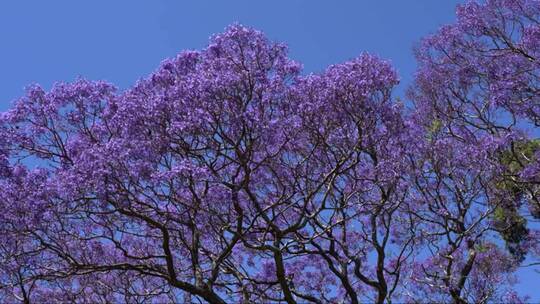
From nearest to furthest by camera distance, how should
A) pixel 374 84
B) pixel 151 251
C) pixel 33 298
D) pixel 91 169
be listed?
pixel 91 169
pixel 374 84
pixel 151 251
pixel 33 298

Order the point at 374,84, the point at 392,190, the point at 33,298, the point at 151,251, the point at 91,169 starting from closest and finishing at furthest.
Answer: the point at 91,169 → the point at 374,84 → the point at 392,190 → the point at 151,251 → the point at 33,298

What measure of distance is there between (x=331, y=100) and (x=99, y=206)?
176 inches

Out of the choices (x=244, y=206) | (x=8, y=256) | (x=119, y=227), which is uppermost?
(x=244, y=206)

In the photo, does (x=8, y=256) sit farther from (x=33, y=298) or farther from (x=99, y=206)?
(x=33, y=298)

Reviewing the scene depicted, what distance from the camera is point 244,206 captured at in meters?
15.1

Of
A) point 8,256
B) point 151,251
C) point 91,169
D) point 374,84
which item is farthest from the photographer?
point 151,251

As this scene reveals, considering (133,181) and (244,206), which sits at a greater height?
(244,206)

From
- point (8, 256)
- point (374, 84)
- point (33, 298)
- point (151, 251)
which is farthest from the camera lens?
point (33, 298)

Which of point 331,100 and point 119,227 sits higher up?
point 331,100

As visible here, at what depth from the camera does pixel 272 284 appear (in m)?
15.4

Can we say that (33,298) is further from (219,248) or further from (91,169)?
(91,169)

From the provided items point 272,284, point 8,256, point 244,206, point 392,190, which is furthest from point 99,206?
point 392,190

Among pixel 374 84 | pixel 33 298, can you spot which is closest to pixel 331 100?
pixel 374 84

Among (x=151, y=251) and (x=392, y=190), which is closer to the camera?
(x=392, y=190)
